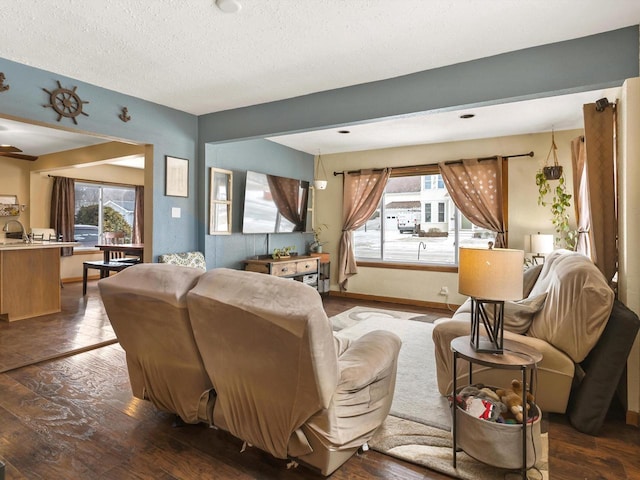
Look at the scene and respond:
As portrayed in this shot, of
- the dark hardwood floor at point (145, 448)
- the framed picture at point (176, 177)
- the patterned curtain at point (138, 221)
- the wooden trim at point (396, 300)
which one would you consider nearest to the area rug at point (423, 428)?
the dark hardwood floor at point (145, 448)

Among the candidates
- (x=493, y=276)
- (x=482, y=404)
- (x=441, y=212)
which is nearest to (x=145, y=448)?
(x=482, y=404)

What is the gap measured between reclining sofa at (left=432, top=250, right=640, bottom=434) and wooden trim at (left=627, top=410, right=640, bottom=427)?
0.32 meters

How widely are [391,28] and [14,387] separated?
368cm

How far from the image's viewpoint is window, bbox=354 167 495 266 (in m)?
5.66

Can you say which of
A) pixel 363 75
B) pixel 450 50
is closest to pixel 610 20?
pixel 450 50

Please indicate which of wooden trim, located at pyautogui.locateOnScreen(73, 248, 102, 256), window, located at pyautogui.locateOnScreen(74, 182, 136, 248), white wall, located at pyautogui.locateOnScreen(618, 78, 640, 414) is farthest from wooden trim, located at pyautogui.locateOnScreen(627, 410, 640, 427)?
window, located at pyautogui.locateOnScreen(74, 182, 136, 248)

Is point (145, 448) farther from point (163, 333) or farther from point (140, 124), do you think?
point (140, 124)

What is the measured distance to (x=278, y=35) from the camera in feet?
8.38

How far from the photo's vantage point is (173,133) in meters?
4.22

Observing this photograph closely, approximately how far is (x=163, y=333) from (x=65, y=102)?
261 centimetres

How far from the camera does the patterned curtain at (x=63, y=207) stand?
734 cm

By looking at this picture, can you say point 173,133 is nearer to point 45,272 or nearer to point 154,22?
point 154,22

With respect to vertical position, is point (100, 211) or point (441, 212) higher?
point (100, 211)

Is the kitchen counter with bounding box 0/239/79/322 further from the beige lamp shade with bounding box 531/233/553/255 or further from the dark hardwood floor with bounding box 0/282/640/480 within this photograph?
the beige lamp shade with bounding box 531/233/553/255
